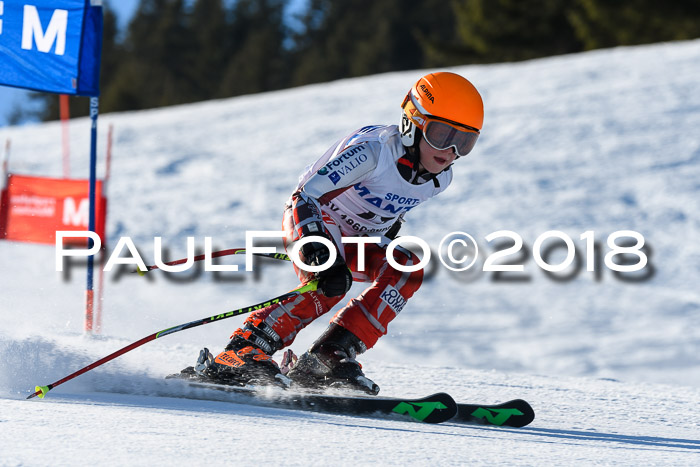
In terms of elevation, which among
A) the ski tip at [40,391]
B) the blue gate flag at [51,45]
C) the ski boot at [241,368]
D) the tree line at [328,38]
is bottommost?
the ski tip at [40,391]

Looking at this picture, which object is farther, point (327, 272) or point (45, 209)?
point (45, 209)

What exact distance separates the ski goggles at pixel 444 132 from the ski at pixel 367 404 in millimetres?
1049

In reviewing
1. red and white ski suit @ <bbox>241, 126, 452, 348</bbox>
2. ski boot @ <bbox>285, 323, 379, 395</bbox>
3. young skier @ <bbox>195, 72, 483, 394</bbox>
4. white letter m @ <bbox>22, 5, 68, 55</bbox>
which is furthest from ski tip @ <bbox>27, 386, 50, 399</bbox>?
white letter m @ <bbox>22, 5, 68, 55</bbox>

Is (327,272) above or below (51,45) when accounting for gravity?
below

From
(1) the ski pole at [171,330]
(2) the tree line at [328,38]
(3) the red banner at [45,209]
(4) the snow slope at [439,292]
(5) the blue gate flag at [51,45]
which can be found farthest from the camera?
(2) the tree line at [328,38]

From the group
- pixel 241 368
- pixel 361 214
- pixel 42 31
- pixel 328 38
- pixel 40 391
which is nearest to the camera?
pixel 40 391

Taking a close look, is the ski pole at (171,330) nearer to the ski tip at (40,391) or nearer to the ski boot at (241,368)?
the ski tip at (40,391)

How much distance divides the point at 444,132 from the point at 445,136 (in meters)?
0.02

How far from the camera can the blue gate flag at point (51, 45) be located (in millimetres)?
5387

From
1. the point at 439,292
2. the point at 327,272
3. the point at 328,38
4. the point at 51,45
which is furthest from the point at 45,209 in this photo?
the point at 328,38

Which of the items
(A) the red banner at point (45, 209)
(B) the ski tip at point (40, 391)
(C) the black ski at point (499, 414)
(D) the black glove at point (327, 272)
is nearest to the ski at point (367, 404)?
(C) the black ski at point (499, 414)

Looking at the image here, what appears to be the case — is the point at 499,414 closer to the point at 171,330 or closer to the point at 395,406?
the point at 395,406

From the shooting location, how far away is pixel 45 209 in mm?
7883

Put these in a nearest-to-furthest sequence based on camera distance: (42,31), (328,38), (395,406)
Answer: (395,406) < (42,31) < (328,38)
